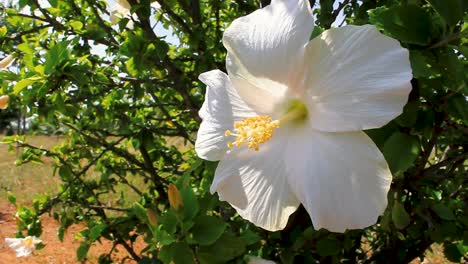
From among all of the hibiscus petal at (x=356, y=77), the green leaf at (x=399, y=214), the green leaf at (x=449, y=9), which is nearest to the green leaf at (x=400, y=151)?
the hibiscus petal at (x=356, y=77)

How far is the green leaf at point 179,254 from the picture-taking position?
3.91 feet

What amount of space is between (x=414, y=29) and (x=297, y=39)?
0.21 m

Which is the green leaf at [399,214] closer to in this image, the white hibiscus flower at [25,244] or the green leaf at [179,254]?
the green leaf at [179,254]

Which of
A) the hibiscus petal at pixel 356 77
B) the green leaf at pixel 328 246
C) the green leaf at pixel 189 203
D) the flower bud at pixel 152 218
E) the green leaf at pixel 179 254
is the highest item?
the hibiscus petal at pixel 356 77

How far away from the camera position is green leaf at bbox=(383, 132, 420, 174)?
86 cm

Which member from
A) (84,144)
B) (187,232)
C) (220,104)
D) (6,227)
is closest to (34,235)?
(84,144)

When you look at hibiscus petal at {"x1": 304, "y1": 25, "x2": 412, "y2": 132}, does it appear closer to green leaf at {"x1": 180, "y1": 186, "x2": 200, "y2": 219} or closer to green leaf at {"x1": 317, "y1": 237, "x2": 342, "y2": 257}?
green leaf at {"x1": 180, "y1": 186, "x2": 200, "y2": 219}

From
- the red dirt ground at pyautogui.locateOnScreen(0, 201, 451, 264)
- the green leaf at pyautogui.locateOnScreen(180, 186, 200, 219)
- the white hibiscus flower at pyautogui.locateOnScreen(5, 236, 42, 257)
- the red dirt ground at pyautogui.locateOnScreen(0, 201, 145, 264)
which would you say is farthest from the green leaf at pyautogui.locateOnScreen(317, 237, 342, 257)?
the red dirt ground at pyautogui.locateOnScreen(0, 201, 145, 264)

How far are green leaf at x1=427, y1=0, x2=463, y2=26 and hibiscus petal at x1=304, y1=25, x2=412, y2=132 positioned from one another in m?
0.10

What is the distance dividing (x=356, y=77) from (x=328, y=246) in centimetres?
101

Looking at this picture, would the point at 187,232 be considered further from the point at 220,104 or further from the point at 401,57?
the point at 401,57

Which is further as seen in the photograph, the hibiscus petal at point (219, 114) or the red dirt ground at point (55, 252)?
the red dirt ground at point (55, 252)

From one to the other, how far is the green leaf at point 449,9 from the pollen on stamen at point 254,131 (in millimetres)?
353

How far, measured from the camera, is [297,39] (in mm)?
826
